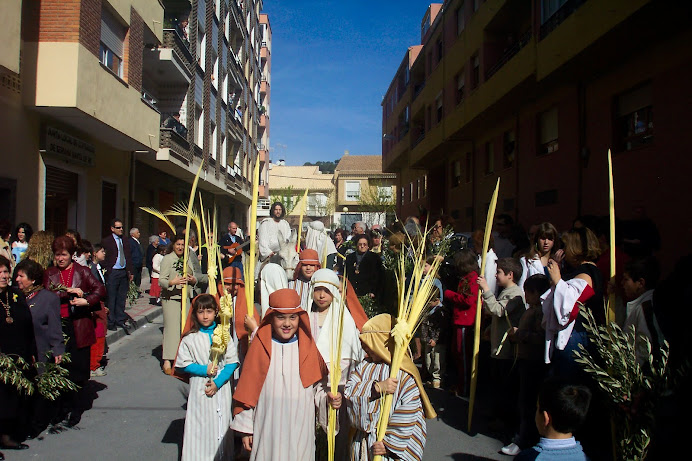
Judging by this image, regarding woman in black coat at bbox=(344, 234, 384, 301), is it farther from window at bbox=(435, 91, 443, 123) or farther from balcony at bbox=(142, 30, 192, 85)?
window at bbox=(435, 91, 443, 123)

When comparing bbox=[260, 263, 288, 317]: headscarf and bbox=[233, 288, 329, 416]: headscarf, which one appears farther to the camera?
bbox=[260, 263, 288, 317]: headscarf

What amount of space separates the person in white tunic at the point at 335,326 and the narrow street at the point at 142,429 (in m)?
1.19

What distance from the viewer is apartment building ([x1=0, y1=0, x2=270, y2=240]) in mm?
10898

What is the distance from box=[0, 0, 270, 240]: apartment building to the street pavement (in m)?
2.55

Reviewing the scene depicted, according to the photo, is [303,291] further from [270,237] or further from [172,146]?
[172,146]

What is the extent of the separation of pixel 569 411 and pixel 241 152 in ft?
120

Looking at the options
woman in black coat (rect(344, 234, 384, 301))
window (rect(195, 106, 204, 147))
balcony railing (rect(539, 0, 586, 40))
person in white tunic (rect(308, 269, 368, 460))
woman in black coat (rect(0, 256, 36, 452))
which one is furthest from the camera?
window (rect(195, 106, 204, 147))

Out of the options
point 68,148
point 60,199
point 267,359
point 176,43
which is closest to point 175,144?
point 176,43

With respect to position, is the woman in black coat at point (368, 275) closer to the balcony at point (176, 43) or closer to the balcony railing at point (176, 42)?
the balcony at point (176, 43)

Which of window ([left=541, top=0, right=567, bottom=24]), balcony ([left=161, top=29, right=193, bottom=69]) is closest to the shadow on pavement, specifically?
window ([left=541, top=0, right=567, bottom=24])

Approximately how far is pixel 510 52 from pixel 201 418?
14.8m

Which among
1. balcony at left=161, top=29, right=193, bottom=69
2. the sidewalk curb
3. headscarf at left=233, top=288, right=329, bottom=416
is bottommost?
the sidewalk curb

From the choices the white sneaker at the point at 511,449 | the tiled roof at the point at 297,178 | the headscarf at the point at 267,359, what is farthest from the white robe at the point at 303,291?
the tiled roof at the point at 297,178

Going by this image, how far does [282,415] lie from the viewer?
12.0ft
